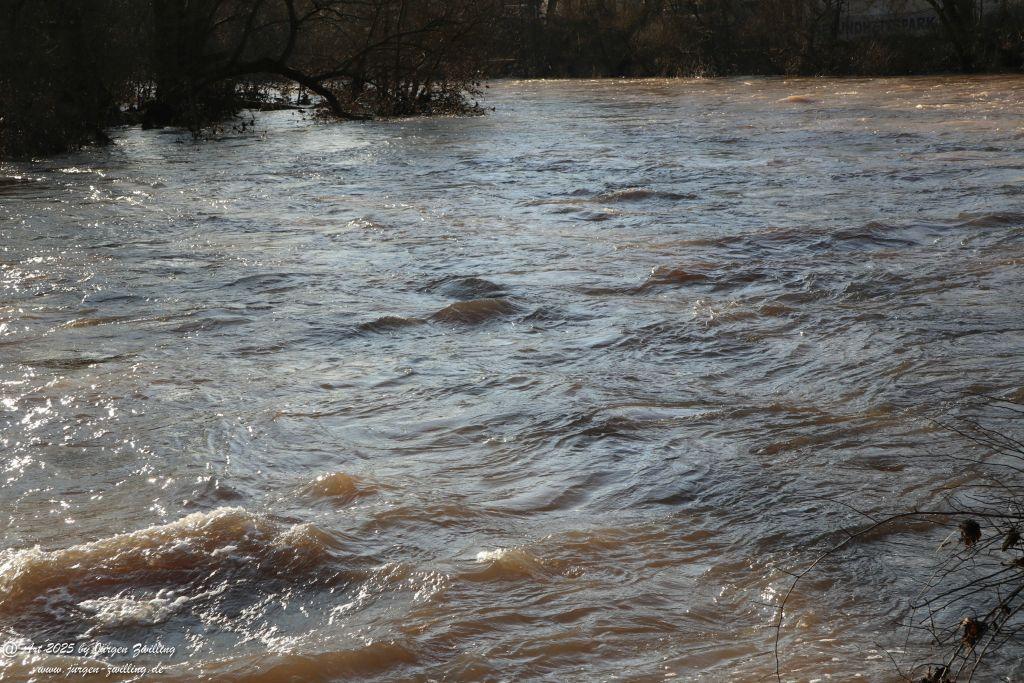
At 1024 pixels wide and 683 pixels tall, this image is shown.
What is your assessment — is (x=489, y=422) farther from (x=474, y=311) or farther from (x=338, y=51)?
(x=338, y=51)


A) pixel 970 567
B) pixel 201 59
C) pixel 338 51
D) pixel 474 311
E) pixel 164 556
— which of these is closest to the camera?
pixel 970 567

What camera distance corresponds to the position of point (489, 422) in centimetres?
495

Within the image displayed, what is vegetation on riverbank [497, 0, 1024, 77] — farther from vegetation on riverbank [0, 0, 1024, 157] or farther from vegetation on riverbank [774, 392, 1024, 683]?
vegetation on riverbank [774, 392, 1024, 683]

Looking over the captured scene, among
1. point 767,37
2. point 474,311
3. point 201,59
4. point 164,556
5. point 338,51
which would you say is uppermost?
point 767,37

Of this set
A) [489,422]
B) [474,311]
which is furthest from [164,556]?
[474,311]

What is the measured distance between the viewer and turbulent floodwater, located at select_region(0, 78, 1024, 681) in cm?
331

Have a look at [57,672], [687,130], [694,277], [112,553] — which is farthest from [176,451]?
[687,130]

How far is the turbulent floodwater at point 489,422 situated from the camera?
331 centimetres

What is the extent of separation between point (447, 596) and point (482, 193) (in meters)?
8.87

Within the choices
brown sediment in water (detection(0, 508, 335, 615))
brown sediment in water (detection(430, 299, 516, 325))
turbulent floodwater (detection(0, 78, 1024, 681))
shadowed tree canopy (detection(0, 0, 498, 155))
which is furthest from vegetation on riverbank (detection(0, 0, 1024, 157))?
brown sediment in water (detection(0, 508, 335, 615))

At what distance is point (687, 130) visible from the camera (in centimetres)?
1806

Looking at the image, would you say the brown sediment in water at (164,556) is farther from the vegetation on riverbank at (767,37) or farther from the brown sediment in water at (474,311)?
the vegetation on riverbank at (767,37)

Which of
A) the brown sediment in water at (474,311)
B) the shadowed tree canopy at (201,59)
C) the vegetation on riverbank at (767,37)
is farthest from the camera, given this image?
the vegetation on riverbank at (767,37)

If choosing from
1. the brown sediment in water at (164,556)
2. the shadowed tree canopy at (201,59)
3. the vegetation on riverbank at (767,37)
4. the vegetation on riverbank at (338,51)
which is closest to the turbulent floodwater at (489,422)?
the brown sediment in water at (164,556)
